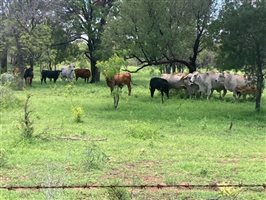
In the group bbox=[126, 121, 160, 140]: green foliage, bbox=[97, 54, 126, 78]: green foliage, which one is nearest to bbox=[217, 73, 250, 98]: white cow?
bbox=[97, 54, 126, 78]: green foliage

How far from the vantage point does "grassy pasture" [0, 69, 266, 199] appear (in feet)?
27.9

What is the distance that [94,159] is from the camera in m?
9.62

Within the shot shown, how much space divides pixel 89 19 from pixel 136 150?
2385cm

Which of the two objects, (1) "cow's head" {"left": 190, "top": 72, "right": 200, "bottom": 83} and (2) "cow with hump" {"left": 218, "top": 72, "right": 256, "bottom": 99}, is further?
(1) "cow's head" {"left": 190, "top": 72, "right": 200, "bottom": 83}

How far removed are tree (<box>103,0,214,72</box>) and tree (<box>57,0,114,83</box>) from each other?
415 inches

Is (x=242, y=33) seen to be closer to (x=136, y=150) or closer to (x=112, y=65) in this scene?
(x=112, y=65)

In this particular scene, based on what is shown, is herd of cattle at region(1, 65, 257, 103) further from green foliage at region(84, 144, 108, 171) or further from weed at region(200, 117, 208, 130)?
green foliage at region(84, 144, 108, 171)

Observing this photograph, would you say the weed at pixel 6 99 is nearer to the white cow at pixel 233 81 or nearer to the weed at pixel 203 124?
the weed at pixel 203 124

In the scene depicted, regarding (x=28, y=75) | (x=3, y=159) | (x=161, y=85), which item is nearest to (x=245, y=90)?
(x=161, y=85)

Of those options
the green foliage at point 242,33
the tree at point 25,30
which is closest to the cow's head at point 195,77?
the green foliage at point 242,33

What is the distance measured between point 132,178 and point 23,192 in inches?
77.0

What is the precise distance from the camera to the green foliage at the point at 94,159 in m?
9.41

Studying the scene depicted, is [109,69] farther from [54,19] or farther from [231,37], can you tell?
[54,19]

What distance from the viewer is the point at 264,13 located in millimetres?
16359
